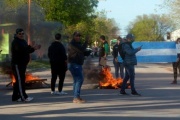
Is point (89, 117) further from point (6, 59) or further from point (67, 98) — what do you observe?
point (6, 59)

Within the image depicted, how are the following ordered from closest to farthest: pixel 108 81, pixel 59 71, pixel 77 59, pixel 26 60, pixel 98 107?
1. pixel 98 107
2. pixel 77 59
3. pixel 26 60
4. pixel 59 71
5. pixel 108 81

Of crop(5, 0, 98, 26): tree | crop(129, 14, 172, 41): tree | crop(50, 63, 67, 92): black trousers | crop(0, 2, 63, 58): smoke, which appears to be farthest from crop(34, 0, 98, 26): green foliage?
crop(129, 14, 172, 41): tree

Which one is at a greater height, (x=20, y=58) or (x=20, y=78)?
(x=20, y=58)

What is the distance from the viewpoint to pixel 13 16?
18.8 metres

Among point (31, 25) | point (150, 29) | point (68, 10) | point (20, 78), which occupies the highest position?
point (68, 10)

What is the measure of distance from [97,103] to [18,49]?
8.22 ft

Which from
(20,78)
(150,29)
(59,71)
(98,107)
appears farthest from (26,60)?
(150,29)

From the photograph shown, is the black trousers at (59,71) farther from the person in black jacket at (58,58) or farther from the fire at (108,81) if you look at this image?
the fire at (108,81)

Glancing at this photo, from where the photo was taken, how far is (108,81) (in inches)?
679

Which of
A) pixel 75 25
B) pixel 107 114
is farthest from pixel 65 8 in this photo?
pixel 107 114

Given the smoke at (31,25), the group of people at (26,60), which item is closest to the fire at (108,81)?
the smoke at (31,25)

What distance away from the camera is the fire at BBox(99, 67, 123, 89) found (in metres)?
17.1

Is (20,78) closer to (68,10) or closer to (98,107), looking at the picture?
(98,107)

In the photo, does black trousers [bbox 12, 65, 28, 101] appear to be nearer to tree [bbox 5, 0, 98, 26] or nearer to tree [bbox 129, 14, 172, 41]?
tree [bbox 5, 0, 98, 26]
